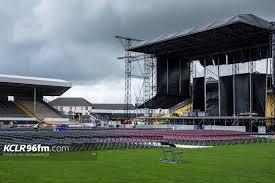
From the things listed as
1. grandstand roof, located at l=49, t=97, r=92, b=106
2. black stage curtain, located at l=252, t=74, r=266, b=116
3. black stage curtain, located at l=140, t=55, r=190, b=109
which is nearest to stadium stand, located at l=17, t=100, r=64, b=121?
black stage curtain, located at l=140, t=55, r=190, b=109

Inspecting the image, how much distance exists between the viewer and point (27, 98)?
85062 mm

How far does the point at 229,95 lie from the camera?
6406 cm

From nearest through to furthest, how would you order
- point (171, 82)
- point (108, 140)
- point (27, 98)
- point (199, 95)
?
point (108, 140) → point (199, 95) → point (171, 82) → point (27, 98)

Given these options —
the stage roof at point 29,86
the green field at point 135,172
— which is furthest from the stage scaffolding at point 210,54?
the green field at point 135,172

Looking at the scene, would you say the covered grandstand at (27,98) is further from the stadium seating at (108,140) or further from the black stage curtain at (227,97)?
the stadium seating at (108,140)

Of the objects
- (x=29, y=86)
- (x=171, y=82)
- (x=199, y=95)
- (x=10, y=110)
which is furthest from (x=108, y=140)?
(x=10, y=110)

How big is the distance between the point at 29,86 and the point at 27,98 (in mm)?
10344

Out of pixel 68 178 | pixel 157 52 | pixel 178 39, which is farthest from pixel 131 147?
pixel 157 52

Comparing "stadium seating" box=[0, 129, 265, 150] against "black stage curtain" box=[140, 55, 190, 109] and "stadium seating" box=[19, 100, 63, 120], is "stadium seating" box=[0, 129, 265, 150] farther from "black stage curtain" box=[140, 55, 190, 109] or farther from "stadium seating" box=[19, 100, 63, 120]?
"stadium seating" box=[19, 100, 63, 120]

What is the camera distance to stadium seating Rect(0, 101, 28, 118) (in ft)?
241

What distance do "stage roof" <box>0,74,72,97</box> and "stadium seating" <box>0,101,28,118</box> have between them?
2831 mm

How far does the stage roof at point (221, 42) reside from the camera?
54375mm

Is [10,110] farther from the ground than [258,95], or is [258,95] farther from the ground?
[258,95]

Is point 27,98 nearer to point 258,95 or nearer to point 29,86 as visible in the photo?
point 29,86
